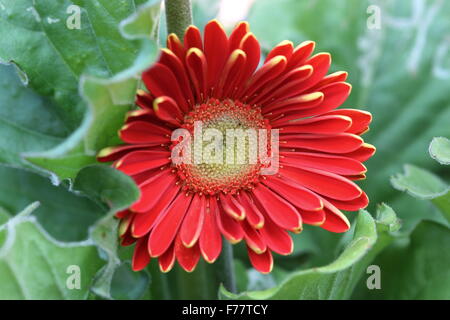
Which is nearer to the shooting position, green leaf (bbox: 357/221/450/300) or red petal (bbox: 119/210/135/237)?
red petal (bbox: 119/210/135/237)

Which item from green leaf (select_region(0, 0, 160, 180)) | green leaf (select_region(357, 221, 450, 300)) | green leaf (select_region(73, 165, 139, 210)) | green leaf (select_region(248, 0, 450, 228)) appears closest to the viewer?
green leaf (select_region(73, 165, 139, 210))

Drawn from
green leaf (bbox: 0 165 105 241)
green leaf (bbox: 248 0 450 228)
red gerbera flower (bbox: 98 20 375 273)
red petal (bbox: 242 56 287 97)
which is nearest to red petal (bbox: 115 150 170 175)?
red gerbera flower (bbox: 98 20 375 273)

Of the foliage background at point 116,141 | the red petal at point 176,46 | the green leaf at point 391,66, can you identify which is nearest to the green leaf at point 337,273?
the foliage background at point 116,141

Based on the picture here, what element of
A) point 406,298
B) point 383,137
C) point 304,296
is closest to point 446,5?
point 383,137

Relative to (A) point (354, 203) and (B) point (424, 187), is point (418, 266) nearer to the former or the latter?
(B) point (424, 187)

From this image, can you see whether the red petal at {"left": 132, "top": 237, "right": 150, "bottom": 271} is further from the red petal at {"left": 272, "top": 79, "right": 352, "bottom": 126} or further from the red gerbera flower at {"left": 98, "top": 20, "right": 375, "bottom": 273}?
the red petal at {"left": 272, "top": 79, "right": 352, "bottom": 126}

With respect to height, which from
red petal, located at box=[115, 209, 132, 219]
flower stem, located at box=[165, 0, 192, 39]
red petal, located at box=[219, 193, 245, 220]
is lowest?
red petal, located at box=[219, 193, 245, 220]

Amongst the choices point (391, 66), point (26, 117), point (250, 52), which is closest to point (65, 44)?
point (26, 117)

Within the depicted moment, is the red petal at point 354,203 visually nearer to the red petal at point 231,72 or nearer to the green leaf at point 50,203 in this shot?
the red petal at point 231,72

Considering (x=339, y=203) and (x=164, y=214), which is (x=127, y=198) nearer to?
(x=164, y=214)
